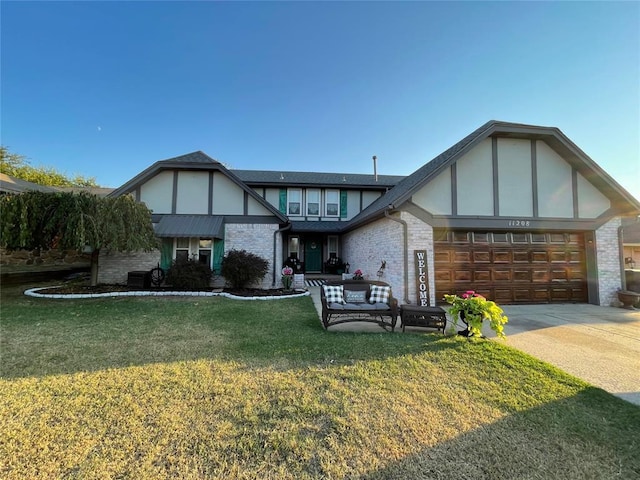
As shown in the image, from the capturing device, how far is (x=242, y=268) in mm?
10750

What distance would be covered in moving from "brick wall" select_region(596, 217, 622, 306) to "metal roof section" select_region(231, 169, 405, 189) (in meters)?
9.84

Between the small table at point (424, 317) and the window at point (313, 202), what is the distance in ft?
37.6

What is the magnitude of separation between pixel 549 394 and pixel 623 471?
1247mm

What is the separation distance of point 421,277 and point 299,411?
6.41 meters

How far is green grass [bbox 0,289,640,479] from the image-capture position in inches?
89.3

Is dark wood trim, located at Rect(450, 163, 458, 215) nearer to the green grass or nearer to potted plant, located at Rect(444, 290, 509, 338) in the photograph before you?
potted plant, located at Rect(444, 290, 509, 338)

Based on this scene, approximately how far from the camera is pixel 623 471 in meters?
2.29

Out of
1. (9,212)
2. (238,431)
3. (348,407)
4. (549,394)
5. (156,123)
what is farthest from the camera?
(156,123)

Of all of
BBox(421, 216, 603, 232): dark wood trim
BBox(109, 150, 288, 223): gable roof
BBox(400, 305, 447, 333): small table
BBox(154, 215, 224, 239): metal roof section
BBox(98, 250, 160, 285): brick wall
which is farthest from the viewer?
BBox(98, 250, 160, 285): brick wall

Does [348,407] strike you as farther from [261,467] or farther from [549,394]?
[549,394]

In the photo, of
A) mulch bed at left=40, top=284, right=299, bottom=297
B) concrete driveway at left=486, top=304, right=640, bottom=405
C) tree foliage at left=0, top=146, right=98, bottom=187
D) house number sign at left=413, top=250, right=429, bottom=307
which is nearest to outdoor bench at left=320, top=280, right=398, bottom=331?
house number sign at left=413, top=250, right=429, bottom=307

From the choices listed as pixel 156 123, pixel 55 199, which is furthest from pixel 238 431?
pixel 156 123

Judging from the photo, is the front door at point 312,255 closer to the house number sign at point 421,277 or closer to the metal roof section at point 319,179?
the metal roof section at point 319,179

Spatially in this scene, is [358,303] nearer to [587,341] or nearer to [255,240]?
[587,341]
